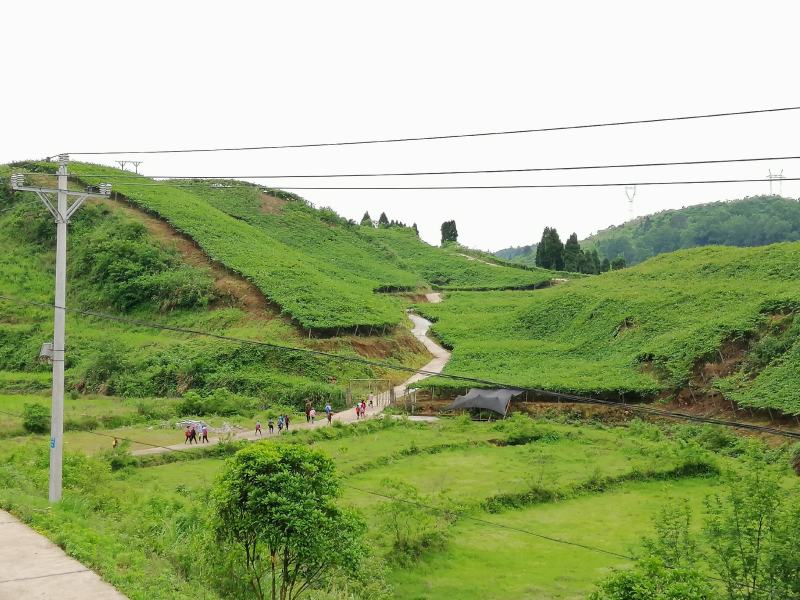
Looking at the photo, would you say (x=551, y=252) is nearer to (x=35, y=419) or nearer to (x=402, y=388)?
(x=402, y=388)

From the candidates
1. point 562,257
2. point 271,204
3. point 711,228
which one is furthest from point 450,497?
point 711,228

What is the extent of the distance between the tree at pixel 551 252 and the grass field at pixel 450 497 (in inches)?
2199

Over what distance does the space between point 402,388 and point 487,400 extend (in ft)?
23.8

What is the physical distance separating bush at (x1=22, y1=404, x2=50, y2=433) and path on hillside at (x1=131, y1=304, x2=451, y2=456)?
4854mm

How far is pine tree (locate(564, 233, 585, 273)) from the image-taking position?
292 ft

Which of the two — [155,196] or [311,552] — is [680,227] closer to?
[155,196]

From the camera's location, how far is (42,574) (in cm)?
1165

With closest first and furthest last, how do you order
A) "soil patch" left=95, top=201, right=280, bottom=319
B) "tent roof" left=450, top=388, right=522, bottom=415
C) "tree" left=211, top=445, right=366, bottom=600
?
"tree" left=211, top=445, right=366, bottom=600 → "tent roof" left=450, top=388, right=522, bottom=415 → "soil patch" left=95, top=201, right=280, bottom=319

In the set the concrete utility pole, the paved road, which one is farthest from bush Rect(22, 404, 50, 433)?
the paved road

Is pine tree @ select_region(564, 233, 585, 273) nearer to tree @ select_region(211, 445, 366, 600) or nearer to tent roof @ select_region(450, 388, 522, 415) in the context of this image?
tent roof @ select_region(450, 388, 522, 415)

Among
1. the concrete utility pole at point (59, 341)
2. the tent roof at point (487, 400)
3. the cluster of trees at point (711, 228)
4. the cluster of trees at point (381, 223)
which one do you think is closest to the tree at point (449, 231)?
the cluster of trees at point (381, 223)

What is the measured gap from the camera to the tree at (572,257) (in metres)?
89.0

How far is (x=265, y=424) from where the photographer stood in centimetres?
3322

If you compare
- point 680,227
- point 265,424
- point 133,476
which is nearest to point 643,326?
point 265,424
